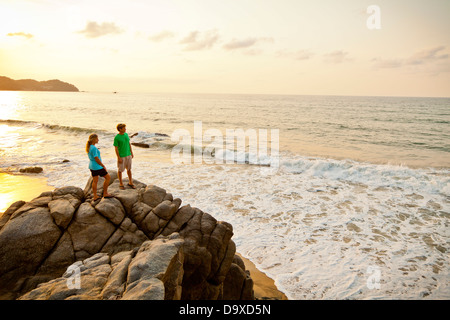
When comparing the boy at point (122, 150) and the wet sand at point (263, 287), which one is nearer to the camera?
the wet sand at point (263, 287)

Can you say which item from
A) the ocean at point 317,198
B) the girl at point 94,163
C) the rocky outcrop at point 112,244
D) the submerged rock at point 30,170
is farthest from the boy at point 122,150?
the submerged rock at point 30,170

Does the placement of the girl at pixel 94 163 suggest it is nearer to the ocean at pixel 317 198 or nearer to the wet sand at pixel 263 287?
the wet sand at pixel 263 287

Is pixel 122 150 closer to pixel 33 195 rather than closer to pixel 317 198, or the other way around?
pixel 33 195

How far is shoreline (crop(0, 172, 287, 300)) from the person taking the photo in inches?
261

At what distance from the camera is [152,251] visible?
177 inches

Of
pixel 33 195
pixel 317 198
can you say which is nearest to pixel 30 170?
pixel 33 195

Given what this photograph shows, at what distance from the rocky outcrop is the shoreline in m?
0.60

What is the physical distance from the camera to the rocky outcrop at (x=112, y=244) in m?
4.91

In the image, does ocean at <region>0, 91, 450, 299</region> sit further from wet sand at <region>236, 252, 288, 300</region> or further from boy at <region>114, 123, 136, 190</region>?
boy at <region>114, 123, 136, 190</region>

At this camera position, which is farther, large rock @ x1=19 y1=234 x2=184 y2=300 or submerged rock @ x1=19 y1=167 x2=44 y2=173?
submerged rock @ x1=19 y1=167 x2=44 y2=173

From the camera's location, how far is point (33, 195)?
12.1m

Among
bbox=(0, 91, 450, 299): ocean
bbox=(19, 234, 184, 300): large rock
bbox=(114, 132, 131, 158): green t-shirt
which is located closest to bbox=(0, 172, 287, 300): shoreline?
bbox=(0, 91, 450, 299): ocean

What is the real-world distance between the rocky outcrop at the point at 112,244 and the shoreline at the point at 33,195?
60 cm

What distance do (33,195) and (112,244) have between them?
909 cm
